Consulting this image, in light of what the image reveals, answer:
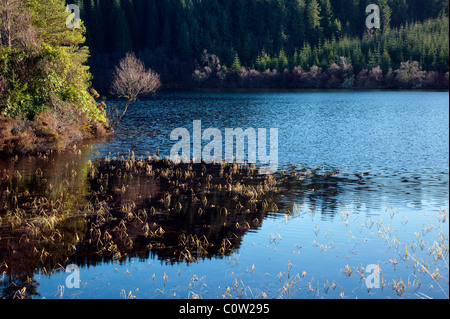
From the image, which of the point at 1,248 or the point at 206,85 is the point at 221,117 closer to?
the point at 1,248

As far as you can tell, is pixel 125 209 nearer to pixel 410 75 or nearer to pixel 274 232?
pixel 274 232

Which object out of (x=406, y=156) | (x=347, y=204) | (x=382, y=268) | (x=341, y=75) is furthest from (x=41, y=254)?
(x=341, y=75)

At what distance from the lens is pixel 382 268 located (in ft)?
49.6

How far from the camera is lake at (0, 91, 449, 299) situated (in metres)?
13.9

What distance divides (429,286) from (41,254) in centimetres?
1264

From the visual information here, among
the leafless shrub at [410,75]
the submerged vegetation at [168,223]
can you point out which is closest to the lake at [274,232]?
the submerged vegetation at [168,223]

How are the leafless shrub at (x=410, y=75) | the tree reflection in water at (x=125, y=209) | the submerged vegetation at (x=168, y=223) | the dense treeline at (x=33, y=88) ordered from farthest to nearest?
the leafless shrub at (x=410, y=75), the dense treeline at (x=33, y=88), the tree reflection in water at (x=125, y=209), the submerged vegetation at (x=168, y=223)

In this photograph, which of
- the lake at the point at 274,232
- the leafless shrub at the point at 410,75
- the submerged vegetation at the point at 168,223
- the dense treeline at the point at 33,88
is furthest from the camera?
the leafless shrub at the point at 410,75

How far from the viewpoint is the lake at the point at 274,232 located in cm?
1385

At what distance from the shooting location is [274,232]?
18.8 meters

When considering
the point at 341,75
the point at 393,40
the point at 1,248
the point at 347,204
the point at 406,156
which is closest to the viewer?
the point at 1,248

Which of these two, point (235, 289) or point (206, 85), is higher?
point (206, 85)

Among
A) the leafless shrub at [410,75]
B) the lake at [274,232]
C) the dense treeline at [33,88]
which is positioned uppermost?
the leafless shrub at [410,75]

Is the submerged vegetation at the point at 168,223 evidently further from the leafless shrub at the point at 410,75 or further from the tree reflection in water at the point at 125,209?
the leafless shrub at the point at 410,75
